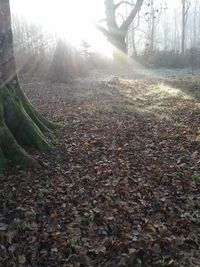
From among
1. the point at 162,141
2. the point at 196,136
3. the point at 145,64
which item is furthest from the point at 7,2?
the point at 145,64

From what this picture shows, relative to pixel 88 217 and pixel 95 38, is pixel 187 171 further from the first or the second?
pixel 95 38

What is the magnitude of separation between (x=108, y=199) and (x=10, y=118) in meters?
3.22

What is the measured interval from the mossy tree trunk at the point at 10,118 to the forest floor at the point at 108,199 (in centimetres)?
42

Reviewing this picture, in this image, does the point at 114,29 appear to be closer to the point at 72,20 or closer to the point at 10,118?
the point at 72,20

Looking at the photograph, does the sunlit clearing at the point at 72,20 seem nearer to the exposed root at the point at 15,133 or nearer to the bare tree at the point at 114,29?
the bare tree at the point at 114,29

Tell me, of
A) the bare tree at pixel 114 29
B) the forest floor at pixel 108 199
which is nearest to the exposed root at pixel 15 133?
the forest floor at pixel 108 199

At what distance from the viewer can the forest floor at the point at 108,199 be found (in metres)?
5.20

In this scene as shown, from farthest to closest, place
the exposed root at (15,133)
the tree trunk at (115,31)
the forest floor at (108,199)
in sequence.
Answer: the tree trunk at (115,31)
the exposed root at (15,133)
the forest floor at (108,199)

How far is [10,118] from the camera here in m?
8.18

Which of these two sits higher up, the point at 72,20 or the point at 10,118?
the point at 72,20

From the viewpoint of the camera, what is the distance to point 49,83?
73.1 ft

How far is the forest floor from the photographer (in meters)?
5.20

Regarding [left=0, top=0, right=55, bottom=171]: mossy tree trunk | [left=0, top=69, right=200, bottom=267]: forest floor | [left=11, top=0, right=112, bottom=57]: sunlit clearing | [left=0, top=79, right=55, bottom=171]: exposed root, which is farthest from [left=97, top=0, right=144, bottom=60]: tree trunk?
[left=0, top=0, right=55, bottom=171]: mossy tree trunk

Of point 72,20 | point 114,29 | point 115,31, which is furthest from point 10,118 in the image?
point 72,20
